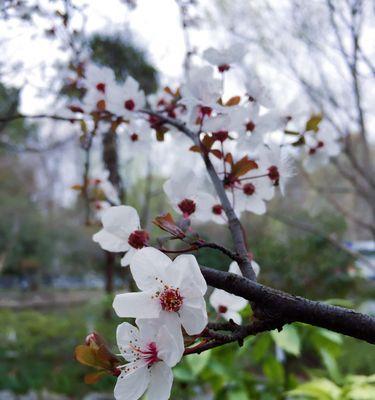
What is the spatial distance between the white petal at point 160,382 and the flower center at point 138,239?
0.15m

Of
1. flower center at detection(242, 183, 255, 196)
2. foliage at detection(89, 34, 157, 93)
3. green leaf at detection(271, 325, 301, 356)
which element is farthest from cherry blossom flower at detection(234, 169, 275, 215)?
foliage at detection(89, 34, 157, 93)

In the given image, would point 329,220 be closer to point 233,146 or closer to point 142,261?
point 233,146

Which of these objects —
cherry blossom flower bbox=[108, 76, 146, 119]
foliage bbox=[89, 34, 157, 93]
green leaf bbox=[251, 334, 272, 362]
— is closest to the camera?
cherry blossom flower bbox=[108, 76, 146, 119]

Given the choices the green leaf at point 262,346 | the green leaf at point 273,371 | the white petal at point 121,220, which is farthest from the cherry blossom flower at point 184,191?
the green leaf at point 273,371

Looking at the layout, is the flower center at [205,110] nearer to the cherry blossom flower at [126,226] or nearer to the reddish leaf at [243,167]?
the reddish leaf at [243,167]

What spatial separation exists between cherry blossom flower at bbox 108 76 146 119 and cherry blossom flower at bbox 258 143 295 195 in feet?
0.97

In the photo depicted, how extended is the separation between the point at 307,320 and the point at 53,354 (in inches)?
123

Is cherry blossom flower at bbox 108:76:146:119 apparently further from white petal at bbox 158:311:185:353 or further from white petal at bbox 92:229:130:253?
white petal at bbox 158:311:185:353

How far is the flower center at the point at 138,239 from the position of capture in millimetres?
507

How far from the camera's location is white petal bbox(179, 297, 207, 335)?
385mm

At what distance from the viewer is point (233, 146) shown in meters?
0.79

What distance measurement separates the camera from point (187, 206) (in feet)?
2.01

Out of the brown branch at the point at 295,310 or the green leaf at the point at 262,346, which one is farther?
the green leaf at the point at 262,346

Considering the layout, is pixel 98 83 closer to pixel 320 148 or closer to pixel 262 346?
pixel 320 148
